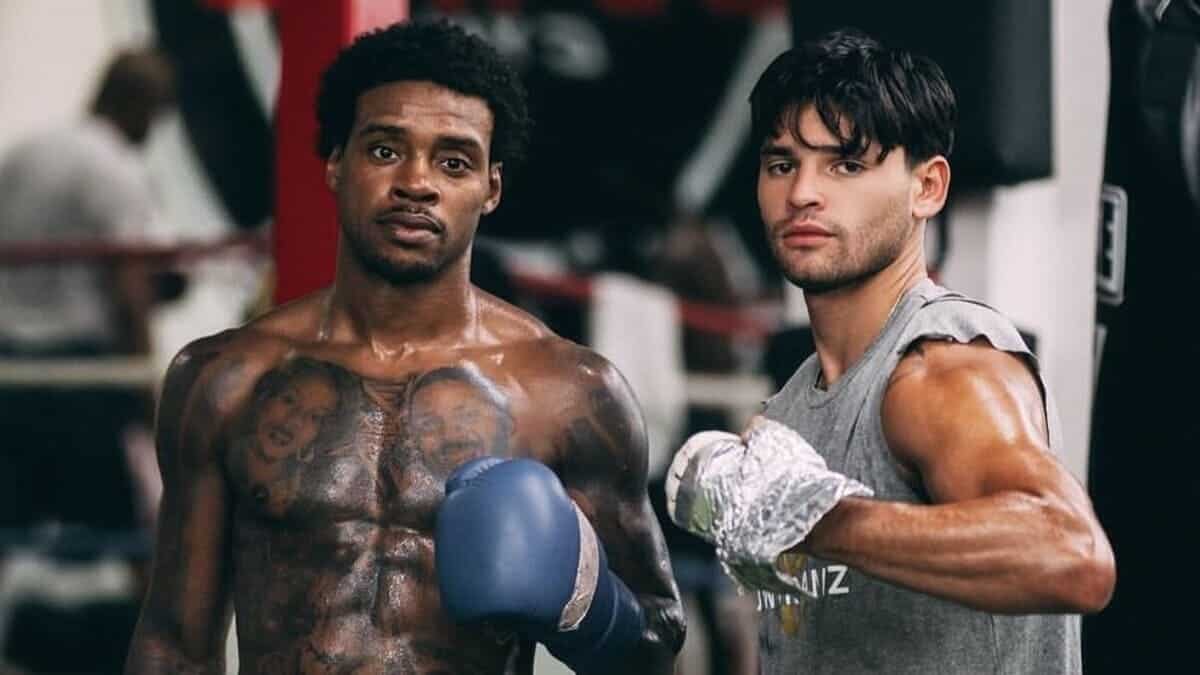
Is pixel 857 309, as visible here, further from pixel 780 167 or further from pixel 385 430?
pixel 385 430

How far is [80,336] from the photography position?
5.64m

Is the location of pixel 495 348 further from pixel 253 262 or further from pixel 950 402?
pixel 253 262

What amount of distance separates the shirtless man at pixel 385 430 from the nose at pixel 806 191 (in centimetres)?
58

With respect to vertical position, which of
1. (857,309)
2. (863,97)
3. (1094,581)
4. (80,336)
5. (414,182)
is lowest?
(80,336)

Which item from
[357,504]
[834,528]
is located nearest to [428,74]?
[357,504]

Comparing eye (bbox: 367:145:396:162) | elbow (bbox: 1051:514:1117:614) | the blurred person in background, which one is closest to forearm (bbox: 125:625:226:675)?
eye (bbox: 367:145:396:162)

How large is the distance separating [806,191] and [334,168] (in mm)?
863

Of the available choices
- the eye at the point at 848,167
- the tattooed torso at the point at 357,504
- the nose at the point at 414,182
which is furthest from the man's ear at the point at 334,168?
the eye at the point at 848,167

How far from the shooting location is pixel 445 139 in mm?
2951

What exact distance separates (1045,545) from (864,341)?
517 mm

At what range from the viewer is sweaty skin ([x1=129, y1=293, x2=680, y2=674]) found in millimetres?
2861

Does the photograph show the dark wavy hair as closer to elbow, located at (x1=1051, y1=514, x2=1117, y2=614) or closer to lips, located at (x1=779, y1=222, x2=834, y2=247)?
lips, located at (x1=779, y1=222, x2=834, y2=247)

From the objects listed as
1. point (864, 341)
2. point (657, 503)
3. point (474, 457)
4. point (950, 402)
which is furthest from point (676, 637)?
point (657, 503)

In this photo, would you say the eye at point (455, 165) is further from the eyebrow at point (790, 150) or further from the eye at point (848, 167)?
the eye at point (848, 167)
